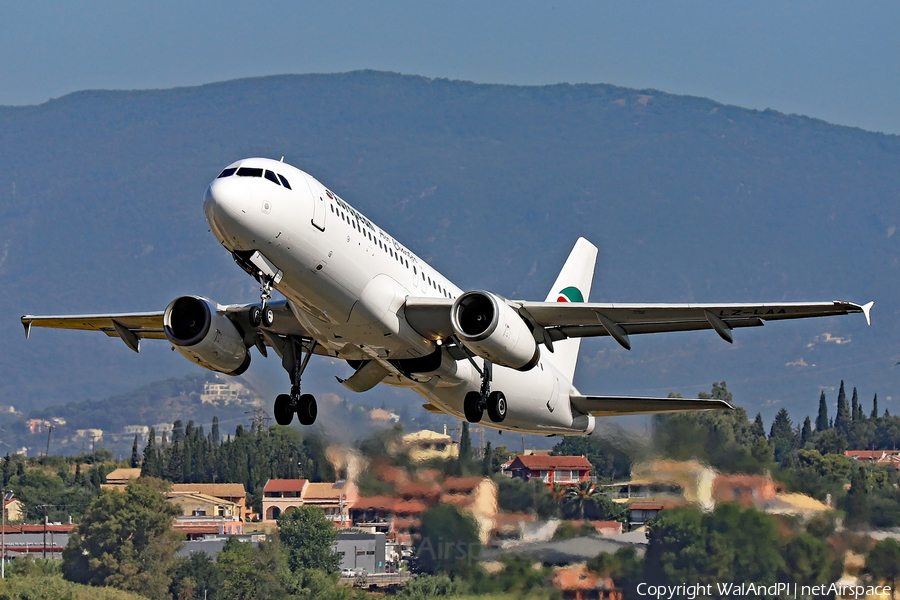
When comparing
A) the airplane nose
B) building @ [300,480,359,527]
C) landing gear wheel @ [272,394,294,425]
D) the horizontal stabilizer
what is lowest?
building @ [300,480,359,527]

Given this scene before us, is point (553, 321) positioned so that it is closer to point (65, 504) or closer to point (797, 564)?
point (797, 564)

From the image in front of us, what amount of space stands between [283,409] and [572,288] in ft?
38.5

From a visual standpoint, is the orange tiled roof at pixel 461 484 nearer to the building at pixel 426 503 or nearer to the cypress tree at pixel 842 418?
the building at pixel 426 503

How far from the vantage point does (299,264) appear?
24391mm

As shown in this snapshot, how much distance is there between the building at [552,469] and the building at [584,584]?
3.27 m

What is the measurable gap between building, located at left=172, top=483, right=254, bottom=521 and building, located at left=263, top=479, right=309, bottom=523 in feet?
28.1

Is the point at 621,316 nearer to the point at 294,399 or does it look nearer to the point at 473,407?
the point at 473,407

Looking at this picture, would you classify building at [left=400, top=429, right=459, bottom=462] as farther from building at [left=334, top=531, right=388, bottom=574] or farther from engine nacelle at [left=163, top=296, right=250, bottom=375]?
engine nacelle at [left=163, top=296, right=250, bottom=375]

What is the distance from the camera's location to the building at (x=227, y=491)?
7081 centimetres

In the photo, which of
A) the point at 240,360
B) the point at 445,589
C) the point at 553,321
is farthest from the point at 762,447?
the point at 240,360

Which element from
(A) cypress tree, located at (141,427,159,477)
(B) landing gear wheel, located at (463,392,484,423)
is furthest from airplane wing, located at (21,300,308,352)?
(A) cypress tree, located at (141,427,159,477)

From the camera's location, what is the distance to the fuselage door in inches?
961

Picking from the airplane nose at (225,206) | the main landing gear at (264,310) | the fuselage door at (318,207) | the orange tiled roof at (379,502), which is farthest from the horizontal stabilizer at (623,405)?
the airplane nose at (225,206)

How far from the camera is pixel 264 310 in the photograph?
2459cm
